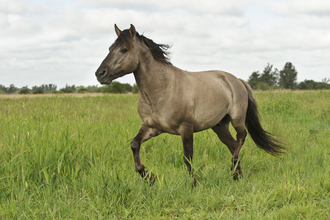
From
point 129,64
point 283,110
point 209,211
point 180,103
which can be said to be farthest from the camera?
point 283,110

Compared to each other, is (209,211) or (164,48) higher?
(164,48)

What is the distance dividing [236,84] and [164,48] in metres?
1.63

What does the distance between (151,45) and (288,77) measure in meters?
76.8

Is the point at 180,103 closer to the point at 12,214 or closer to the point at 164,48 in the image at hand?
the point at 164,48

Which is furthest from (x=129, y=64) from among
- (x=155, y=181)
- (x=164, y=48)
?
(x=155, y=181)

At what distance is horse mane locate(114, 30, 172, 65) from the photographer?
309 centimetres


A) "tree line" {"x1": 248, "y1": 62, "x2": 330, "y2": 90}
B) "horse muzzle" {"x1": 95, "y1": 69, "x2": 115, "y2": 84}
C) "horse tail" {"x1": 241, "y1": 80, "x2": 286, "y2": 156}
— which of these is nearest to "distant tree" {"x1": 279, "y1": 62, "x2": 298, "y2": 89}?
"tree line" {"x1": 248, "y1": 62, "x2": 330, "y2": 90}

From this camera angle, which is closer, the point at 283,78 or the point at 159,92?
the point at 159,92

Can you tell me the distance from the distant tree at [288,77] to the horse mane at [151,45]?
246ft

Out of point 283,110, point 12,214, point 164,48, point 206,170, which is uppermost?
point 164,48

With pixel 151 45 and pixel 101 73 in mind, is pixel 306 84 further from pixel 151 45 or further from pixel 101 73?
pixel 101 73

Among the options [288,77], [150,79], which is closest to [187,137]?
[150,79]

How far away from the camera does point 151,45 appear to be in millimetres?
3408

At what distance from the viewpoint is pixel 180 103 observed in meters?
3.34
